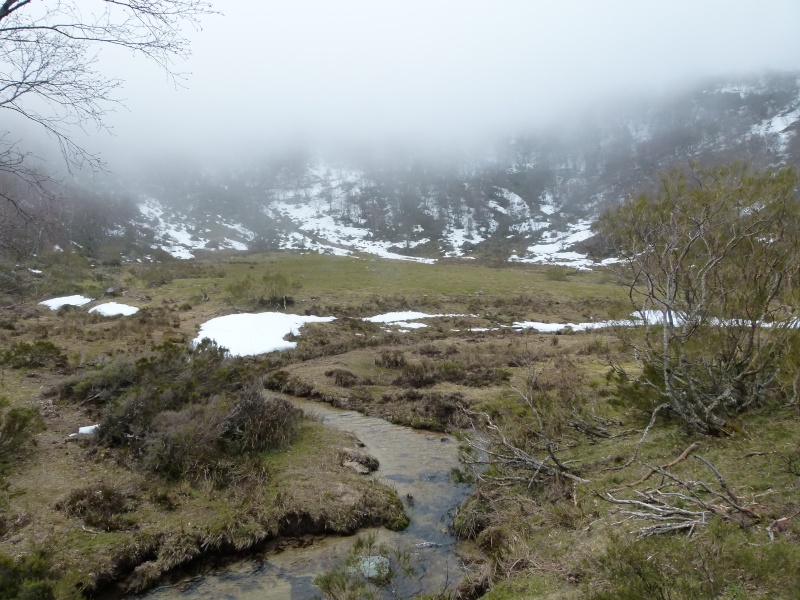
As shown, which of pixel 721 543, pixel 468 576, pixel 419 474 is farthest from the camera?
pixel 419 474

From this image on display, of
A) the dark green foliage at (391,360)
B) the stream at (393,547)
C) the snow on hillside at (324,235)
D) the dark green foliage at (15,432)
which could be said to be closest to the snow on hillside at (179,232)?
the snow on hillside at (324,235)

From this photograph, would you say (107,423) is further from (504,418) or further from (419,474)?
(504,418)

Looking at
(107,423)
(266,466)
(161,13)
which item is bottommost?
(266,466)

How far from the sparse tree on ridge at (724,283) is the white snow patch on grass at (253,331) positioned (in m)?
16.1

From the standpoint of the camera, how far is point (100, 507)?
6.86 meters

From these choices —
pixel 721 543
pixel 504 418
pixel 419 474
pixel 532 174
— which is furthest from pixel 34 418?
pixel 532 174

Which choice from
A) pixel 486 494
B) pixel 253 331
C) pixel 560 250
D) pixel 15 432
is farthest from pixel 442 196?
pixel 15 432

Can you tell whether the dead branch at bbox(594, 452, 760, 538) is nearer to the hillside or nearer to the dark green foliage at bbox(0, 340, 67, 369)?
the dark green foliage at bbox(0, 340, 67, 369)

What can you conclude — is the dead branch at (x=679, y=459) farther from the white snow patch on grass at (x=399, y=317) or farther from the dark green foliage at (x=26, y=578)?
the white snow patch on grass at (x=399, y=317)

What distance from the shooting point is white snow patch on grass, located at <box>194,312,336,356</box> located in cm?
1994

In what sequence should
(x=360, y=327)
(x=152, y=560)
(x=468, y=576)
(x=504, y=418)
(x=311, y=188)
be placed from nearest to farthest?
(x=468, y=576) < (x=152, y=560) < (x=504, y=418) < (x=360, y=327) < (x=311, y=188)

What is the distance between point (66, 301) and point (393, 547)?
30971 mm

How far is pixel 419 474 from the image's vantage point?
31.4 ft

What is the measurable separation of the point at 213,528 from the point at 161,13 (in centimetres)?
674
